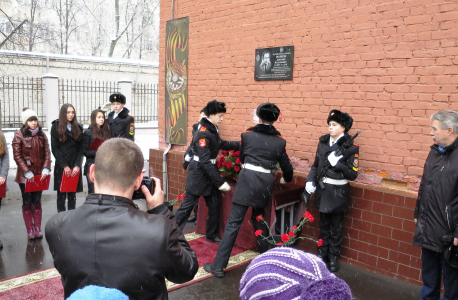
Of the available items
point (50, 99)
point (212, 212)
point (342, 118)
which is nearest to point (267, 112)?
point (342, 118)

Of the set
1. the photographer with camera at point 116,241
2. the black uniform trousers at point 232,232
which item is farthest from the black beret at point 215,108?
the photographer with camera at point 116,241

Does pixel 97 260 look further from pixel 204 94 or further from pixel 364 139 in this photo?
pixel 204 94

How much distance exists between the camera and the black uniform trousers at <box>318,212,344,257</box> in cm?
469

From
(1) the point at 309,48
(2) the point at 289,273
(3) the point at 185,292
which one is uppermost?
(1) the point at 309,48

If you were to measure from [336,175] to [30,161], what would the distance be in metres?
4.14

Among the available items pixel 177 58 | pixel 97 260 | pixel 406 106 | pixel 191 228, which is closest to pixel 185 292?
pixel 191 228

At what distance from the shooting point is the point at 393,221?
4.48m

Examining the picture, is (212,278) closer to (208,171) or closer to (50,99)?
(208,171)

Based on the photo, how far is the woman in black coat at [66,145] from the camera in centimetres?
588

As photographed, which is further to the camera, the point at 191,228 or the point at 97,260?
the point at 191,228

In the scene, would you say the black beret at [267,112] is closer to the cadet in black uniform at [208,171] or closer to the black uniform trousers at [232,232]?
the cadet in black uniform at [208,171]

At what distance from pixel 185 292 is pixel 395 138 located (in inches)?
114

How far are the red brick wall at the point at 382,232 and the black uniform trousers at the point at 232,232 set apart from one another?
0.84 m

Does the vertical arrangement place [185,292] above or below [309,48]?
→ below
